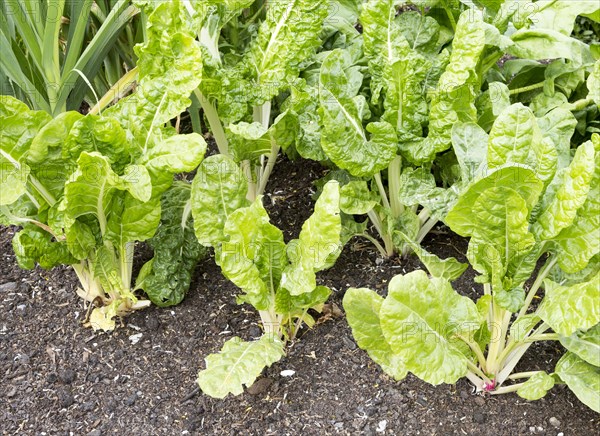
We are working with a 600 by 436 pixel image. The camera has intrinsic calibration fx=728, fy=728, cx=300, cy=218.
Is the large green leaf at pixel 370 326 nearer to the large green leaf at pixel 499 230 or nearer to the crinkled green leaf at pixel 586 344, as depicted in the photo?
the large green leaf at pixel 499 230

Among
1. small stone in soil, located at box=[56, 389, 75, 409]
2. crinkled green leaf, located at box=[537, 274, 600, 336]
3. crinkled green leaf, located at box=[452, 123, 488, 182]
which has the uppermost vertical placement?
crinkled green leaf, located at box=[452, 123, 488, 182]

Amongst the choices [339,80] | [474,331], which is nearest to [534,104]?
[339,80]

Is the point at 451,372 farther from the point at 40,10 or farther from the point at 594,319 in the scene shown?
the point at 40,10

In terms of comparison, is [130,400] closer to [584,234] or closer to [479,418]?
[479,418]

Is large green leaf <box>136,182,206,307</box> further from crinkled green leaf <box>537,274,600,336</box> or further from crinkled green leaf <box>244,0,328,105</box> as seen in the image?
crinkled green leaf <box>537,274,600,336</box>

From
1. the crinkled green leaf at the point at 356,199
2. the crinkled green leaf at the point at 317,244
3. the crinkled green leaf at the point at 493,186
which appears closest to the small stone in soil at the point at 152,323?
the crinkled green leaf at the point at 317,244

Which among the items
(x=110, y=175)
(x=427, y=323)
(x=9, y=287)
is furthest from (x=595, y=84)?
(x=9, y=287)

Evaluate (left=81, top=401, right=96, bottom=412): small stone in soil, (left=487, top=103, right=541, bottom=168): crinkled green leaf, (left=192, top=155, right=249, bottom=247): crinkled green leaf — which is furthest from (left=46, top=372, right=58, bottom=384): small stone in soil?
(left=487, top=103, right=541, bottom=168): crinkled green leaf
